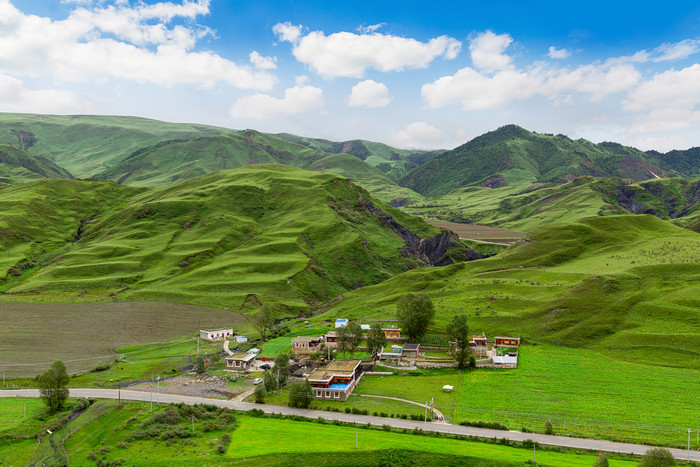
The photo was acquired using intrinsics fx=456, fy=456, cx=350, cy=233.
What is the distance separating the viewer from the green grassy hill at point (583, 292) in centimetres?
10269

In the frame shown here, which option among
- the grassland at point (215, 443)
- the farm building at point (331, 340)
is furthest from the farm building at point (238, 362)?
the grassland at point (215, 443)

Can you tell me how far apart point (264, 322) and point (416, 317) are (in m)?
43.5

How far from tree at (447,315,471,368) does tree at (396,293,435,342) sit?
9.45 meters

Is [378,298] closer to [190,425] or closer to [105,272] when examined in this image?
[190,425]

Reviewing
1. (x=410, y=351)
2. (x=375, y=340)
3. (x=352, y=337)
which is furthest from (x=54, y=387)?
(x=410, y=351)

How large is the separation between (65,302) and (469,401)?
126 meters

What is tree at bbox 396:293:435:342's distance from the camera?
4343 inches

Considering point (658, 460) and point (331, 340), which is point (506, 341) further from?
point (658, 460)

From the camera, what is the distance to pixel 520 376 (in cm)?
8862

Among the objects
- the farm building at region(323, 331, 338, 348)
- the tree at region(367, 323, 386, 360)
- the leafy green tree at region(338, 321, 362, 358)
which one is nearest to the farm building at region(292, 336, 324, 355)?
the farm building at region(323, 331, 338, 348)

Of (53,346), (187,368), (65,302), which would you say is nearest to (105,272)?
(65,302)

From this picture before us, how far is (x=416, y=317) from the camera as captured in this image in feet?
361

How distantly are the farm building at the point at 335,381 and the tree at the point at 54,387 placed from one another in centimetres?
4062

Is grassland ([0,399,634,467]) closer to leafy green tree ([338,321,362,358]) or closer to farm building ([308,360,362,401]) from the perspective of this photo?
farm building ([308,360,362,401])
